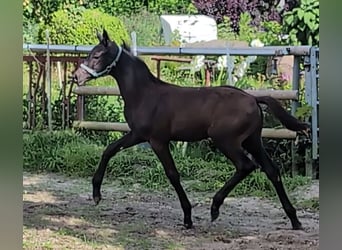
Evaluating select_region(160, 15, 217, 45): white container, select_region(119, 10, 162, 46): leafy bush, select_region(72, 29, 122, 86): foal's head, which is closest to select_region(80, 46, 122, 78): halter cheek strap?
select_region(72, 29, 122, 86): foal's head

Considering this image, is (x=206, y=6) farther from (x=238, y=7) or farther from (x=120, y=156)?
(x=120, y=156)

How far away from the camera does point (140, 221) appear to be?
2854mm

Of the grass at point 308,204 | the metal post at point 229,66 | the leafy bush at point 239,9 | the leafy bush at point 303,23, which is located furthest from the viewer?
the metal post at point 229,66

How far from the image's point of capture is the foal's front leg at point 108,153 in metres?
2.86

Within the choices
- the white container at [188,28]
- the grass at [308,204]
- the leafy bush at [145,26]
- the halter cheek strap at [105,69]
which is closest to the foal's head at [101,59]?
the halter cheek strap at [105,69]

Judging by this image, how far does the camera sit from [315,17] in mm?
2441

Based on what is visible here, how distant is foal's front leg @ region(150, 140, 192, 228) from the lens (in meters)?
2.83

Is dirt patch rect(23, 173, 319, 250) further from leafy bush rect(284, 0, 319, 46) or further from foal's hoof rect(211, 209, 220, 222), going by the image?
leafy bush rect(284, 0, 319, 46)

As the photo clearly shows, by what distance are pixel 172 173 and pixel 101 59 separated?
2.17 feet

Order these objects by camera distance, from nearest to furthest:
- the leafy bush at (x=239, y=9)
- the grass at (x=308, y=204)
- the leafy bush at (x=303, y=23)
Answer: the leafy bush at (x=303, y=23)
the grass at (x=308, y=204)
the leafy bush at (x=239, y=9)

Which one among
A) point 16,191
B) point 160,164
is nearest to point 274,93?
point 160,164

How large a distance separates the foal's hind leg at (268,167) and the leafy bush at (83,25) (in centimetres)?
79

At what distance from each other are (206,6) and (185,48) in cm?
24

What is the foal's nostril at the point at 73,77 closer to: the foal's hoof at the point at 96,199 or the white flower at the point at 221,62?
the foal's hoof at the point at 96,199
